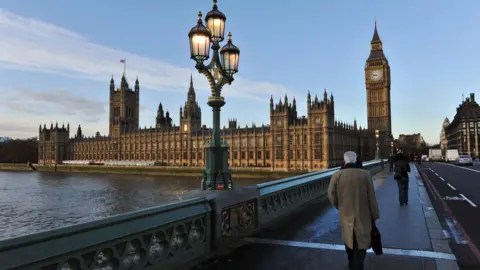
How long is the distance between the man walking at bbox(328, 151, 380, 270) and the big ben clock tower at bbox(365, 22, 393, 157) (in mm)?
119802

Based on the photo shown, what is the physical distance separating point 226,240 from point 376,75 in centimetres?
12783

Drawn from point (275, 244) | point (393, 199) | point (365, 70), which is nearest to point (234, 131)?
point (365, 70)

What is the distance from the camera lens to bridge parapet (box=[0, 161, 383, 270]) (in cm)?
343

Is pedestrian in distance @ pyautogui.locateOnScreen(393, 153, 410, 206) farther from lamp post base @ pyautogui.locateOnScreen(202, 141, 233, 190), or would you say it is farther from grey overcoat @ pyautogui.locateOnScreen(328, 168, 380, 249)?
grey overcoat @ pyautogui.locateOnScreen(328, 168, 380, 249)

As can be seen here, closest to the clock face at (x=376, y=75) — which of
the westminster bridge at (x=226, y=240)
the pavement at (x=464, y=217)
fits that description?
the pavement at (x=464, y=217)

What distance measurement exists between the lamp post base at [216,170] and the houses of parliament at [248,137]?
7341cm

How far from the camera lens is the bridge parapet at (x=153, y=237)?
11.3 feet

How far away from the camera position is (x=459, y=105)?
150 m

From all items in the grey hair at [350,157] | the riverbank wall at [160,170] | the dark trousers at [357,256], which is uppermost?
the grey hair at [350,157]

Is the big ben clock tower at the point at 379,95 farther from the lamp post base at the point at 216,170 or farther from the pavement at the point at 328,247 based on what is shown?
the lamp post base at the point at 216,170

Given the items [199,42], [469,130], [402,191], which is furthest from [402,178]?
[469,130]

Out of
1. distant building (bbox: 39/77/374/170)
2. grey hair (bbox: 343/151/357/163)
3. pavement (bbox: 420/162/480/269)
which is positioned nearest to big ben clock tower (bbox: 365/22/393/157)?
distant building (bbox: 39/77/374/170)

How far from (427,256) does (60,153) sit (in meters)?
159

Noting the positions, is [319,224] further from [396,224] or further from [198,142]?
[198,142]
